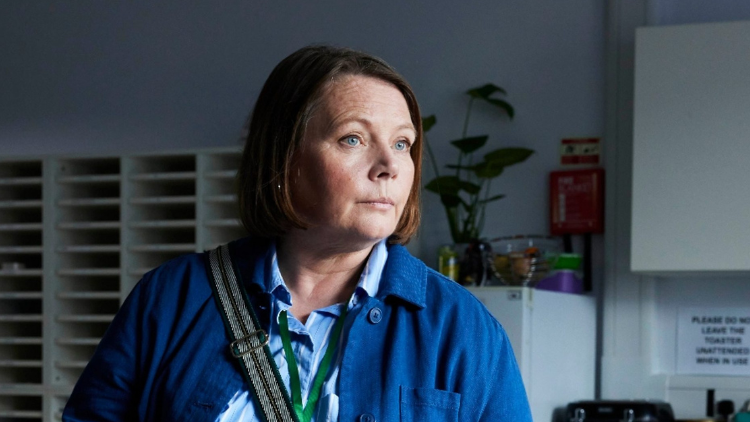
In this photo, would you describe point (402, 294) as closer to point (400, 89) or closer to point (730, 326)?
point (400, 89)

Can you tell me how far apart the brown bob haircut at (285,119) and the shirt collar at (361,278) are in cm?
5

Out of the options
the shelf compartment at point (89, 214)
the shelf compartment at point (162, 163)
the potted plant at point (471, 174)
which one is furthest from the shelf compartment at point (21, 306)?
the potted plant at point (471, 174)

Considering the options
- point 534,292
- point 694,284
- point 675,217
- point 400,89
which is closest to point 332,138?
A: point 400,89

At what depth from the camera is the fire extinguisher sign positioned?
3328 millimetres

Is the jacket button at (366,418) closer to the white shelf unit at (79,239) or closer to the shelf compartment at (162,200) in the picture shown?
the white shelf unit at (79,239)

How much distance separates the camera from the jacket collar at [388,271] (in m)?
1.20

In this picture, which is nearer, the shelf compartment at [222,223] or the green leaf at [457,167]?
the shelf compartment at [222,223]

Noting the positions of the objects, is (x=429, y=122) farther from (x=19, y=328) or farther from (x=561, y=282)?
(x=19, y=328)

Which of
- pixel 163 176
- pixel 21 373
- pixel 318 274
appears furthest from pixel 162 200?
pixel 318 274

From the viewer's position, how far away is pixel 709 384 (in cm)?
321

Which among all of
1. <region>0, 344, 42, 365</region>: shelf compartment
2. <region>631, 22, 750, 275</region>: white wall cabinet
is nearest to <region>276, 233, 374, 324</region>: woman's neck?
<region>631, 22, 750, 275</region>: white wall cabinet

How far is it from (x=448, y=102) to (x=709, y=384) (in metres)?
1.34

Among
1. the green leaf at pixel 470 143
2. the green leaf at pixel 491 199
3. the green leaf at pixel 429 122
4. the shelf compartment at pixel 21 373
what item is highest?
the green leaf at pixel 429 122

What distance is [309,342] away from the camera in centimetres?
120
